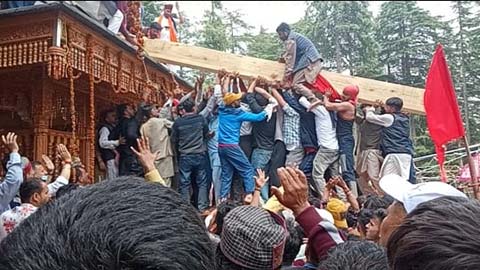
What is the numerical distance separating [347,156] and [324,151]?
0.24 metres

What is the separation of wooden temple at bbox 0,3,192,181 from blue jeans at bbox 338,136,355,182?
239 cm

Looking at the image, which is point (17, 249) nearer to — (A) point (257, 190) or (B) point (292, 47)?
(A) point (257, 190)

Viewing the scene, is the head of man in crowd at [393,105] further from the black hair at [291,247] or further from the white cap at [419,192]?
the white cap at [419,192]

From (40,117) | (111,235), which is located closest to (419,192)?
(111,235)

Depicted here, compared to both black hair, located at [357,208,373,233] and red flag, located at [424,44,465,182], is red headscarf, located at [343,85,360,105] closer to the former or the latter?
red flag, located at [424,44,465,182]

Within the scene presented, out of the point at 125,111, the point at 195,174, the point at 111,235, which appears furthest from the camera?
the point at 125,111

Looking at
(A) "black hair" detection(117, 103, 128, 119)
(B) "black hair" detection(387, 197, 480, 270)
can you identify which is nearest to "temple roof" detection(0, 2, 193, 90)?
(A) "black hair" detection(117, 103, 128, 119)

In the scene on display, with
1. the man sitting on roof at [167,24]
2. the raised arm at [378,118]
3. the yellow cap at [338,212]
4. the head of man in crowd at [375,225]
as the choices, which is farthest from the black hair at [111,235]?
the man sitting on roof at [167,24]

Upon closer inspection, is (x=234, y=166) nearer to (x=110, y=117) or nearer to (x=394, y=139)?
(x=394, y=139)

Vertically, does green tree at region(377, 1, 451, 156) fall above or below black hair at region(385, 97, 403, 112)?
above

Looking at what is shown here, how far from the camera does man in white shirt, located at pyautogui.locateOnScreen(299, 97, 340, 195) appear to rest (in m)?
5.59

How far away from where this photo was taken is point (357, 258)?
1.72 meters

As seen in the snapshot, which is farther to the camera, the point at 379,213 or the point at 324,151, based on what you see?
the point at 324,151

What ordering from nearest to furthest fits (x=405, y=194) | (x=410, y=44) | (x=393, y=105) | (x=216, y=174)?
(x=405, y=194) → (x=410, y=44) → (x=393, y=105) → (x=216, y=174)
